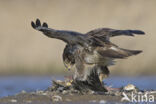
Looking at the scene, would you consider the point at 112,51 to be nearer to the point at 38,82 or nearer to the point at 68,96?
the point at 68,96

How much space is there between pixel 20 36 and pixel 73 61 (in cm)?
1473

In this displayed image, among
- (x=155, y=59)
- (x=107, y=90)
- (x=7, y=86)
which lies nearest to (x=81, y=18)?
(x=155, y=59)

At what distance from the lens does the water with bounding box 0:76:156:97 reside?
21.5m

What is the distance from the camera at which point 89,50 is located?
555 inches

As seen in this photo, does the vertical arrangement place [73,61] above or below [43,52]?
below

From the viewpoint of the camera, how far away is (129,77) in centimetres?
2441

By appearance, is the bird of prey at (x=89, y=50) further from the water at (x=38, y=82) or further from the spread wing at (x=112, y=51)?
the water at (x=38, y=82)

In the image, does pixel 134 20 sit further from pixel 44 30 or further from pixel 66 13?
pixel 44 30

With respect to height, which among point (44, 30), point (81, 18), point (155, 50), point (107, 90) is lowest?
point (107, 90)

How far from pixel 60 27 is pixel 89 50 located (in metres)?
14.6

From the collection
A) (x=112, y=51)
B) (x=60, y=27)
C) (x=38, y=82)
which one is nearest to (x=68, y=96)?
(x=112, y=51)

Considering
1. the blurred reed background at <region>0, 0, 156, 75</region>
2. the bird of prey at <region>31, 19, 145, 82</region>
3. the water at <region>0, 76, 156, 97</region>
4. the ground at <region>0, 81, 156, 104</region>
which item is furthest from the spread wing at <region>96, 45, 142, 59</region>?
the blurred reed background at <region>0, 0, 156, 75</region>

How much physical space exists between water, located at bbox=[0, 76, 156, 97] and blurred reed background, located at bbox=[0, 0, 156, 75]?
473 mm

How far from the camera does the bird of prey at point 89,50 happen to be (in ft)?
45.8
